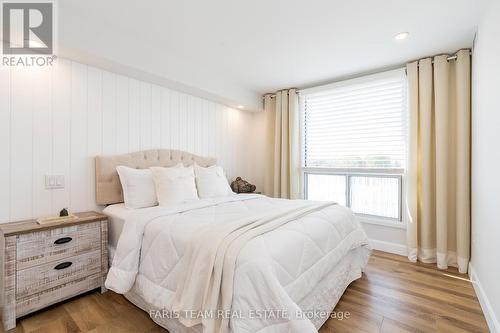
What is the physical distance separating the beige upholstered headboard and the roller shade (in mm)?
2226

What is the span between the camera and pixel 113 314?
1.80m

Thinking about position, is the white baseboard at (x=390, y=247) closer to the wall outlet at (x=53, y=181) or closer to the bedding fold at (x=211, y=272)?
the bedding fold at (x=211, y=272)

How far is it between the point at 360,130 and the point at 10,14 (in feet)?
12.4

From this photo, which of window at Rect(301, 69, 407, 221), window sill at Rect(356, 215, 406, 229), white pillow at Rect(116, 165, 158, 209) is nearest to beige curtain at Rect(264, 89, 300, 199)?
window at Rect(301, 69, 407, 221)

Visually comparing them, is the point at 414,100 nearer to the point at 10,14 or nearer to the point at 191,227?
the point at 191,227

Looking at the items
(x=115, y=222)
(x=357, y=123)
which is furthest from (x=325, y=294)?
(x=357, y=123)

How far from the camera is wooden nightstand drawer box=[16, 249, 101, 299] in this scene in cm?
171

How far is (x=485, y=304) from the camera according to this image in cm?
181

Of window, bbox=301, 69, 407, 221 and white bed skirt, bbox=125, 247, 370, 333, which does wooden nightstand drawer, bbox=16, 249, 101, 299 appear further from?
window, bbox=301, 69, 407, 221

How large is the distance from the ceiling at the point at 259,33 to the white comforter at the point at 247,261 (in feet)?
5.53

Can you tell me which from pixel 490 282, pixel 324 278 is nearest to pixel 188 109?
pixel 324 278

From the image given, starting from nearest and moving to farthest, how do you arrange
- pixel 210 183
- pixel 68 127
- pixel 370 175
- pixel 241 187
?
pixel 68 127 → pixel 210 183 → pixel 370 175 → pixel 241 187

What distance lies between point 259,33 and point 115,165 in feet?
6.56

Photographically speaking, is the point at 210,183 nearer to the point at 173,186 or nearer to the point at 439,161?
the point at 173,186
